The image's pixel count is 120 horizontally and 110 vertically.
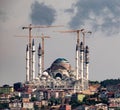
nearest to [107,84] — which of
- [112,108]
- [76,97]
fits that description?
[76,97]

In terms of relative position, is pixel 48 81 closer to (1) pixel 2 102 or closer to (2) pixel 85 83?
(2) pixel 85 83

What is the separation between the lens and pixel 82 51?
192250 mm

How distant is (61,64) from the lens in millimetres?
195250

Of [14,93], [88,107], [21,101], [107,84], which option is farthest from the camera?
[107,84]

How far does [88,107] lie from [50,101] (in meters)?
14.9

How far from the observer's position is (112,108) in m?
163

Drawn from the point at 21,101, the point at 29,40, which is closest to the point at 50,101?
the point at 21,101

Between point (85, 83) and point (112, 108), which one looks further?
point (85, 83)

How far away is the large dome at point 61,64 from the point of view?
19488cm

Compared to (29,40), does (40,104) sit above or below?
below

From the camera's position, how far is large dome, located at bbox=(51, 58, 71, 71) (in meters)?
195

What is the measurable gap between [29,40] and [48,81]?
10410 mm

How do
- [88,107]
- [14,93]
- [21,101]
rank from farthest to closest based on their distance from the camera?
[14,93]
[21,101]
[88,107]

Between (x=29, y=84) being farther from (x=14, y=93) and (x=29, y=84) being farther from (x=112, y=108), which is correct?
(x=112, y=108)
